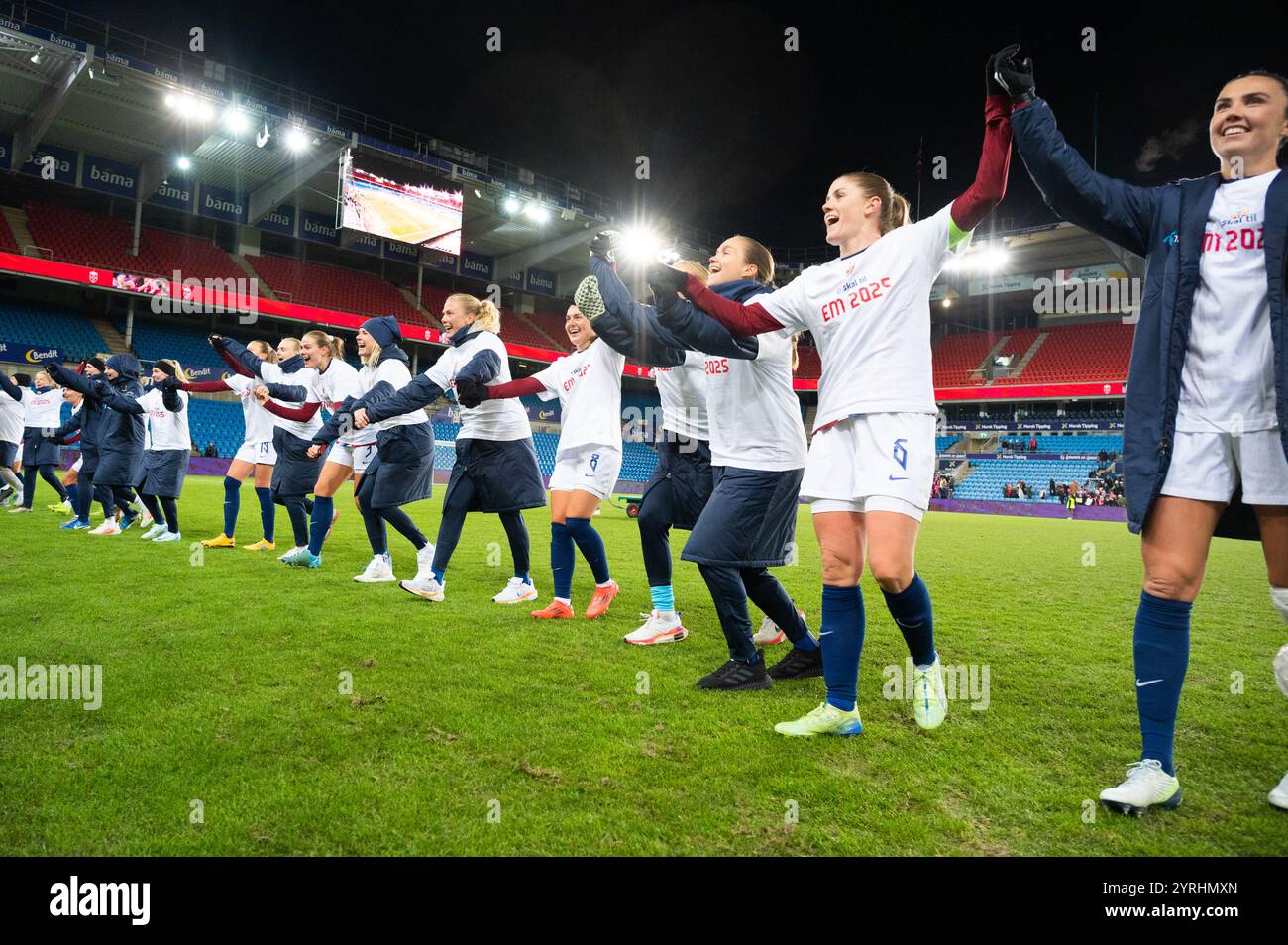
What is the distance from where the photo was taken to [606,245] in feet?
9.61

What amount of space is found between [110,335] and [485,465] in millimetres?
29402

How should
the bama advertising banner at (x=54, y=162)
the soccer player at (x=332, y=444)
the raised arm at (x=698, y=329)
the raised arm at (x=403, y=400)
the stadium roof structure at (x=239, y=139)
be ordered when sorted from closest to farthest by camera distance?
the raised arm at (x=698, y=329) → the raised arm at (x=403, y=400) → the soccer player at (x=332, y=444) → the stadium roof structure at (x=239, y=139) → the bama advertising banner at (x=54, y=162)

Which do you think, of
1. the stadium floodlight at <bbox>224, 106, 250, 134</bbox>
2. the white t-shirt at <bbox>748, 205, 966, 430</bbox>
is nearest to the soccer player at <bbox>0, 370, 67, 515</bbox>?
the white t-shirt at <bbox>748, 205, 966, 430</bbox>

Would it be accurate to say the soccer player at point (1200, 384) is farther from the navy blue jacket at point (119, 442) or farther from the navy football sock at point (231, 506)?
the navy blue jacket at point (119, 442)

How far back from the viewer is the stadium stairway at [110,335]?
26.6 meters

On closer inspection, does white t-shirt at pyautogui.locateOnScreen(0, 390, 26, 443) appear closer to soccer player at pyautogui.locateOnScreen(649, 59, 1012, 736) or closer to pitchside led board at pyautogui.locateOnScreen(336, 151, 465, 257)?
soccer player at pyautogui.locateOnScreen(649, 59, 1012, 736)

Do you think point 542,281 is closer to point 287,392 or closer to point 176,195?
point 176,195

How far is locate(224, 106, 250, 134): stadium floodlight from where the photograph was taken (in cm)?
2381

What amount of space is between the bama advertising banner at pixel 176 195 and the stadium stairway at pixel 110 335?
544cm

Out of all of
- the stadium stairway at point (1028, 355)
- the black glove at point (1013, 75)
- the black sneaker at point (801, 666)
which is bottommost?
the black sneaker at point (801, 666)

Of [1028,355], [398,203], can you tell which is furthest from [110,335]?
[1028,355]

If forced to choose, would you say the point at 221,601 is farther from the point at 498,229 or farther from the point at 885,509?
the point at 498,229

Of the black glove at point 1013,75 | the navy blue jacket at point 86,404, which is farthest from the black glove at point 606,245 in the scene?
the navy blue jacket at point 86,404
